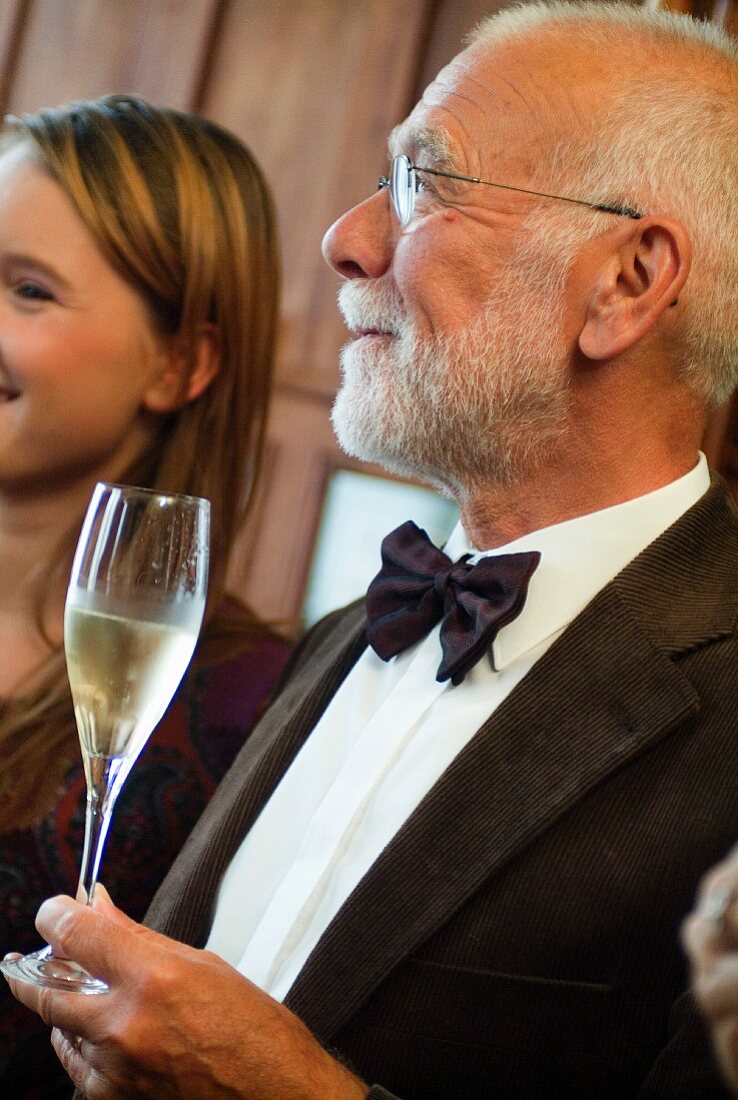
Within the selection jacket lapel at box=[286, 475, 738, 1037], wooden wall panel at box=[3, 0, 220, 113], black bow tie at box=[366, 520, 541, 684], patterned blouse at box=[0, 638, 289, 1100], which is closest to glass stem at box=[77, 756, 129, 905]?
jacket lapel at box=[286, 475, 738, 1037]

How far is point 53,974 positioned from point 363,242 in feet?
3.15

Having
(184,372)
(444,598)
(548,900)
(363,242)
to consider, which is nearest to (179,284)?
(184,372)

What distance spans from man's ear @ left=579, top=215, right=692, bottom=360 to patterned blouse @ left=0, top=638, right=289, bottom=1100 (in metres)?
0.71

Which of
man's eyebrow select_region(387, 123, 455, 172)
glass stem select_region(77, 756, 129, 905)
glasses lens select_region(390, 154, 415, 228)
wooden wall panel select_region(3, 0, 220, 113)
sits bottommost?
glass stem select_region(77, 756, 129, 905)

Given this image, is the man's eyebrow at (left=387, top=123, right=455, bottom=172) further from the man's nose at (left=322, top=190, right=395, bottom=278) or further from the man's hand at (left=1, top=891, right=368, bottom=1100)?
the man's hand at (left=1, top=891, right=368, bottom=1100)

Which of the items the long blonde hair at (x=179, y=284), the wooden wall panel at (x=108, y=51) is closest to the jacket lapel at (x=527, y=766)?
the long blonde hair at (x=179, y=284)

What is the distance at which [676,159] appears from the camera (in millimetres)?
1531

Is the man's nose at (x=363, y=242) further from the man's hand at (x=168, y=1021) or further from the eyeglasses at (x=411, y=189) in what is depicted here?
the man's hand at (x=168, y=1021)

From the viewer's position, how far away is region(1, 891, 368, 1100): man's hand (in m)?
1.03

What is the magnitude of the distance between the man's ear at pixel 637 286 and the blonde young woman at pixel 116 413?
1.93ft

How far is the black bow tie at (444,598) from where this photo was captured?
1392 mm

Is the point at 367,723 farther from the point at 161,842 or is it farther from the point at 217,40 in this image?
the point at 217,40

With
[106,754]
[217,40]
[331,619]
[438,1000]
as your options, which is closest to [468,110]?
[331,619]

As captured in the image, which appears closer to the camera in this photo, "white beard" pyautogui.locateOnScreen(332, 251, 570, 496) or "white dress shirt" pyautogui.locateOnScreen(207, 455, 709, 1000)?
"white dress shirt" pyautogui.locateOnScreen(207, 455, 709, 1000)
